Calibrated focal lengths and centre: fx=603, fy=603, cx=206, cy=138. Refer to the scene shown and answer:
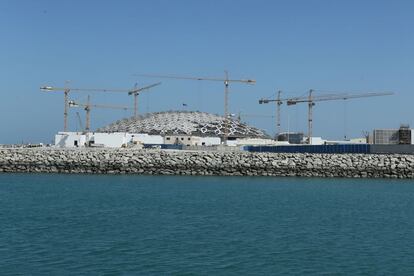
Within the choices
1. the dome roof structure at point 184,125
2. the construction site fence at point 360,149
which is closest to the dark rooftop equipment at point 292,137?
the dome roof structure at point 184,125

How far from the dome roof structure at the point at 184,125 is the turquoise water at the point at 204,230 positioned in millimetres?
86293

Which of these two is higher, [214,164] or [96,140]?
[96,140]

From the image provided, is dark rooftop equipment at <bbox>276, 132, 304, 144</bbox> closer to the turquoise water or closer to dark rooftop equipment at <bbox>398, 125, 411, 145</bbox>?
dark rooftop equipment at <bbox>398, 125, 411, 145</bbox>

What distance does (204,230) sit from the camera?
2292 centimetres

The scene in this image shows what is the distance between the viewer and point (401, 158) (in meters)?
53.0

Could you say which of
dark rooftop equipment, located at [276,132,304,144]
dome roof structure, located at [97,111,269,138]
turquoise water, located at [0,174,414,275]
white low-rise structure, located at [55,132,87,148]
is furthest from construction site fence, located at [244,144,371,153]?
dome roof structure, located at [97,111,269,138]

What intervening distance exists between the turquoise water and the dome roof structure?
86.3 metres

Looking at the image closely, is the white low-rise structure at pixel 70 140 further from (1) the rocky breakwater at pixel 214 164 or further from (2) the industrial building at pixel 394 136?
(2) the industrial building at pixel 394 136

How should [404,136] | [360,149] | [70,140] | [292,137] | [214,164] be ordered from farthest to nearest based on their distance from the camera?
[292,137], [70,140], [404,136], [360,149], [214,164]

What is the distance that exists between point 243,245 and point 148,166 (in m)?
33.7

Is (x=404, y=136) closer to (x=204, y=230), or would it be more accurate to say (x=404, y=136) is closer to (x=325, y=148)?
(x=325, y=148)

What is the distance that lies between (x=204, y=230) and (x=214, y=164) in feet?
97.4

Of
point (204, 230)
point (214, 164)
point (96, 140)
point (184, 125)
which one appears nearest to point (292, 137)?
point (184, 125)

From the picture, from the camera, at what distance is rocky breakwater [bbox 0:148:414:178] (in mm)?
51719
